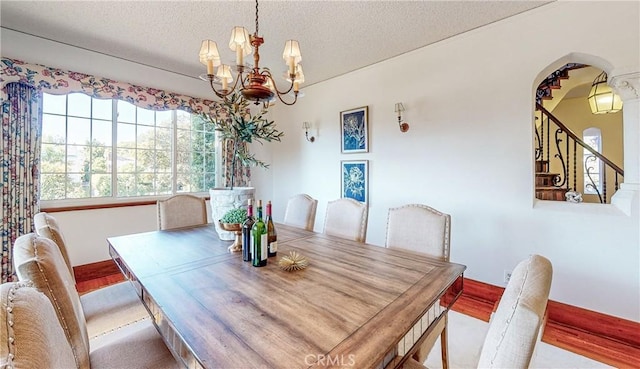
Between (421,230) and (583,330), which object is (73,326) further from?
(583,330)

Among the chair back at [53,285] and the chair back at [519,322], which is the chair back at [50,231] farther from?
the chair back at [519,322]

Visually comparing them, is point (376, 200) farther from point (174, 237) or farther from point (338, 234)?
point (174, 237)

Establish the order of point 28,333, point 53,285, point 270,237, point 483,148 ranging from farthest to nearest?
point 483,148 < point 270,237 < point 53,285 < point 28,333

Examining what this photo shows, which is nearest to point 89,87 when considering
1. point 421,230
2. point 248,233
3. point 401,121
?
point 248,233

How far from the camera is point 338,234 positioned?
2.22 m

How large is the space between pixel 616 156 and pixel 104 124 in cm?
882

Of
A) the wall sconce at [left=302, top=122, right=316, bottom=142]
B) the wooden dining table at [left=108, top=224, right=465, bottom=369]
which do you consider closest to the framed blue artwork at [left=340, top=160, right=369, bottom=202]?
the wall sconce at [left=302, top=122, right=316, bottom=142]

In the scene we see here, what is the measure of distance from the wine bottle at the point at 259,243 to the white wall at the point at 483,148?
7.17 ft

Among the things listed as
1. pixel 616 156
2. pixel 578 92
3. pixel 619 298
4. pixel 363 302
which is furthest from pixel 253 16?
pixel 616 156

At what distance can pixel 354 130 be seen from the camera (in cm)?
362

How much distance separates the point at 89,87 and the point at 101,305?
2.65m

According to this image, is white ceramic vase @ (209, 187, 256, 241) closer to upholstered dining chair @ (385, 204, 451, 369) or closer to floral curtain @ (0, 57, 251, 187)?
floral curtain @ (0, 57, 251, 187)

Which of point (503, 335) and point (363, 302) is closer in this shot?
point (503, 335)

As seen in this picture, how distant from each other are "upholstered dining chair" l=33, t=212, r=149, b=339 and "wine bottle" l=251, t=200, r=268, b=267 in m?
0.72
